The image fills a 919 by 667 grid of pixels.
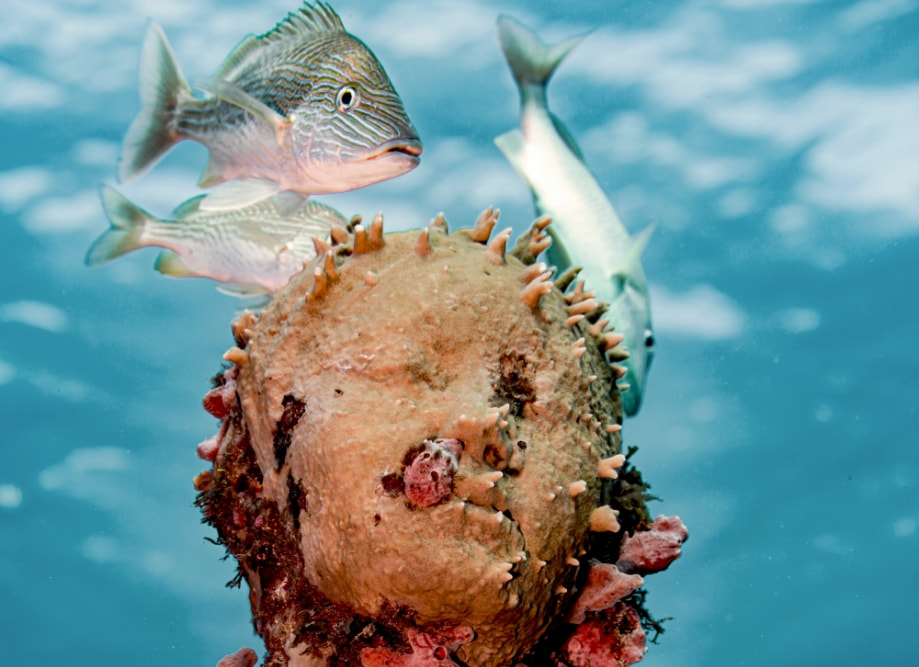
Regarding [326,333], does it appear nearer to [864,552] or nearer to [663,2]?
[663,2]

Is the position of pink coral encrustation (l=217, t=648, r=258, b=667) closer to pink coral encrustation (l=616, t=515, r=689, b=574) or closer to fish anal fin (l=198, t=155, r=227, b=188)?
pink coral encrustation (l=616, t=515, r=689, b=574)

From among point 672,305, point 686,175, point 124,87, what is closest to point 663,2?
point 686,175

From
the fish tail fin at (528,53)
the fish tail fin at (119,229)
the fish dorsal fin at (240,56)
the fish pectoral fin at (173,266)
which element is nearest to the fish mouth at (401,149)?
the fish dorsal fin at (240,56)

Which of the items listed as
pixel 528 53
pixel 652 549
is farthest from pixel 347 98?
pixel 528 53

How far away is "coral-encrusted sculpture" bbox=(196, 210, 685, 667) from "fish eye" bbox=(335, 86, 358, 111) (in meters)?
0.55

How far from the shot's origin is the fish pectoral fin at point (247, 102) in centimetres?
300

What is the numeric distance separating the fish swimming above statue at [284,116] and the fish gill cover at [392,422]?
0.01 metres

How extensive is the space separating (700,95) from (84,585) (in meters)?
36.9

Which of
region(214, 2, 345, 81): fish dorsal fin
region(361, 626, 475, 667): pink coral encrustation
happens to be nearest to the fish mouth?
region(214, 2, 345, 81): fish dorsal fin

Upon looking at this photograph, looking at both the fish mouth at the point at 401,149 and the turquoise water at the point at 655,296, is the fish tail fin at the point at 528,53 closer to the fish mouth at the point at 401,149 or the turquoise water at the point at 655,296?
the fish mouth at the point at 401,149

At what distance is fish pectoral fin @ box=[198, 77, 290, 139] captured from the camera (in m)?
3.00

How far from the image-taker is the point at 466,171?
18.9m

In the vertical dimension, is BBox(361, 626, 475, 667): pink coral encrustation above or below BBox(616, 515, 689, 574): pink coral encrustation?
below

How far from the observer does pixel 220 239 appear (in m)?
4.62
